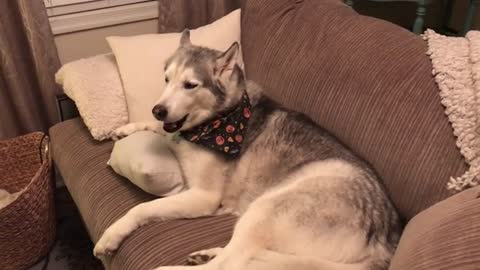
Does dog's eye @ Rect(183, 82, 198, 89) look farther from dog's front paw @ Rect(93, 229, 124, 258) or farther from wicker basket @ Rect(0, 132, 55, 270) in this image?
wicker basket @ Rect(0, 132, 55, 270)

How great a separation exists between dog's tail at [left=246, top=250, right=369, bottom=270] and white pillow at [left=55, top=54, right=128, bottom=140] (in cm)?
102

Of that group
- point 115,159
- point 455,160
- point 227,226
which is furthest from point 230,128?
point 455,160

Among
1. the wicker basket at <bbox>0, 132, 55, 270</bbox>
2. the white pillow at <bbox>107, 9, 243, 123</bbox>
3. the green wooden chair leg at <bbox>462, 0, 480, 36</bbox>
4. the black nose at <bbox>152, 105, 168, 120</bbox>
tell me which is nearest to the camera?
the black nose at <bbox>152, 105, 168, 120</bbox>

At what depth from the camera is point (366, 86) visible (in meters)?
1.52

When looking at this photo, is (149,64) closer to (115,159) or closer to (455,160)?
(115,159)

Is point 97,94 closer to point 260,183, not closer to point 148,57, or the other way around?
point 148,57

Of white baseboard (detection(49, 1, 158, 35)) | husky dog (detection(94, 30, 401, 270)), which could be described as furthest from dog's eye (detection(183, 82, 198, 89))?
white baseboard (detection(49, 1, 158, 35))

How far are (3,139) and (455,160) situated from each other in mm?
2099

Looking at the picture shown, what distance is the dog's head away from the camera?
153 cm

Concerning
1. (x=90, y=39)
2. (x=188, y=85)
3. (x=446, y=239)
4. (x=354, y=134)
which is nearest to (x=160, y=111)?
(x=188, y=85)

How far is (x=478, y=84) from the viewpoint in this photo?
124 cm

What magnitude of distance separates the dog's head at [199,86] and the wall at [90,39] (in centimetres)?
98

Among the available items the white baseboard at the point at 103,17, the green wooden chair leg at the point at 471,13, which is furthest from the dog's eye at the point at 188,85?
the green wooden chair leg at the point at 471,13

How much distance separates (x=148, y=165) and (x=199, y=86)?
1.08 ft
